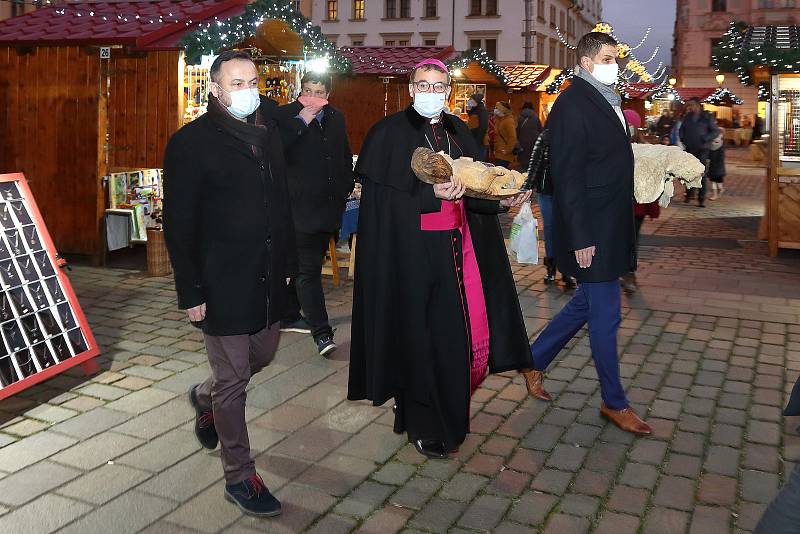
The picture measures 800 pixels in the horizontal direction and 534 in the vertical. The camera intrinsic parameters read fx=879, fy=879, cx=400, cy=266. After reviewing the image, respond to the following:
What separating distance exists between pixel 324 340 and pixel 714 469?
9.45ft

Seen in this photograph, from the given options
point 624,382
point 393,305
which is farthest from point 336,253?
point 393,305

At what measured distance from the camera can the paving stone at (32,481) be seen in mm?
3904

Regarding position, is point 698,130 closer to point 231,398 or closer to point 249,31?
point 249,31

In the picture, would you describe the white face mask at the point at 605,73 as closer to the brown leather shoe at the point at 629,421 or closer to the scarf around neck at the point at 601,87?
the scarf around neck at the point at 601,87

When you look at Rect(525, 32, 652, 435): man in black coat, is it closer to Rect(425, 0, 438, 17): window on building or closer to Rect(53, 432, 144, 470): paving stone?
Rect(53, 432, 144, 470): paving stone

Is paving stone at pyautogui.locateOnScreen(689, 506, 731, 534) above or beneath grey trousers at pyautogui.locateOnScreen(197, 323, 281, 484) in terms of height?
beneath

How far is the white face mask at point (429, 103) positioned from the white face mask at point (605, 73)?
3.04ft

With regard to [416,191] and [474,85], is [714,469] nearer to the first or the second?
[416,191]

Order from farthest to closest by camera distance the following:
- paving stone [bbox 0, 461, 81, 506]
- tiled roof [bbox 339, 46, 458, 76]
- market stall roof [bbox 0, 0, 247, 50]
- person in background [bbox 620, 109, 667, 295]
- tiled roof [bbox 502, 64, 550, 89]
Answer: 1. tiled roof [bbox 502, 64, 550, 89]
2. tiled roof [bbox 339, 46, 458, 76]
3. market stall roof [bbox 0, 0, 247, 50]
4. person in background [bbox 620, 109, 667, 295]
5. paving stone [bbox 0, 461, 81, 506]

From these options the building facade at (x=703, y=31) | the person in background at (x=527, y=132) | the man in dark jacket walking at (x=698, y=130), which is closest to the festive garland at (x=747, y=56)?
the man in dark jacket walking at (x=698, y=130)

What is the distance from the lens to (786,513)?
7.28 ft

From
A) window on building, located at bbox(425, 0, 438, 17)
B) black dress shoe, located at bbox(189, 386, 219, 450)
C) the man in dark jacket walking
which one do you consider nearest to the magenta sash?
black dress shoe, located at bbox(189, 386, 219, 450)

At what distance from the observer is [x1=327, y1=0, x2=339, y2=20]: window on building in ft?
205

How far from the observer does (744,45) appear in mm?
11141
